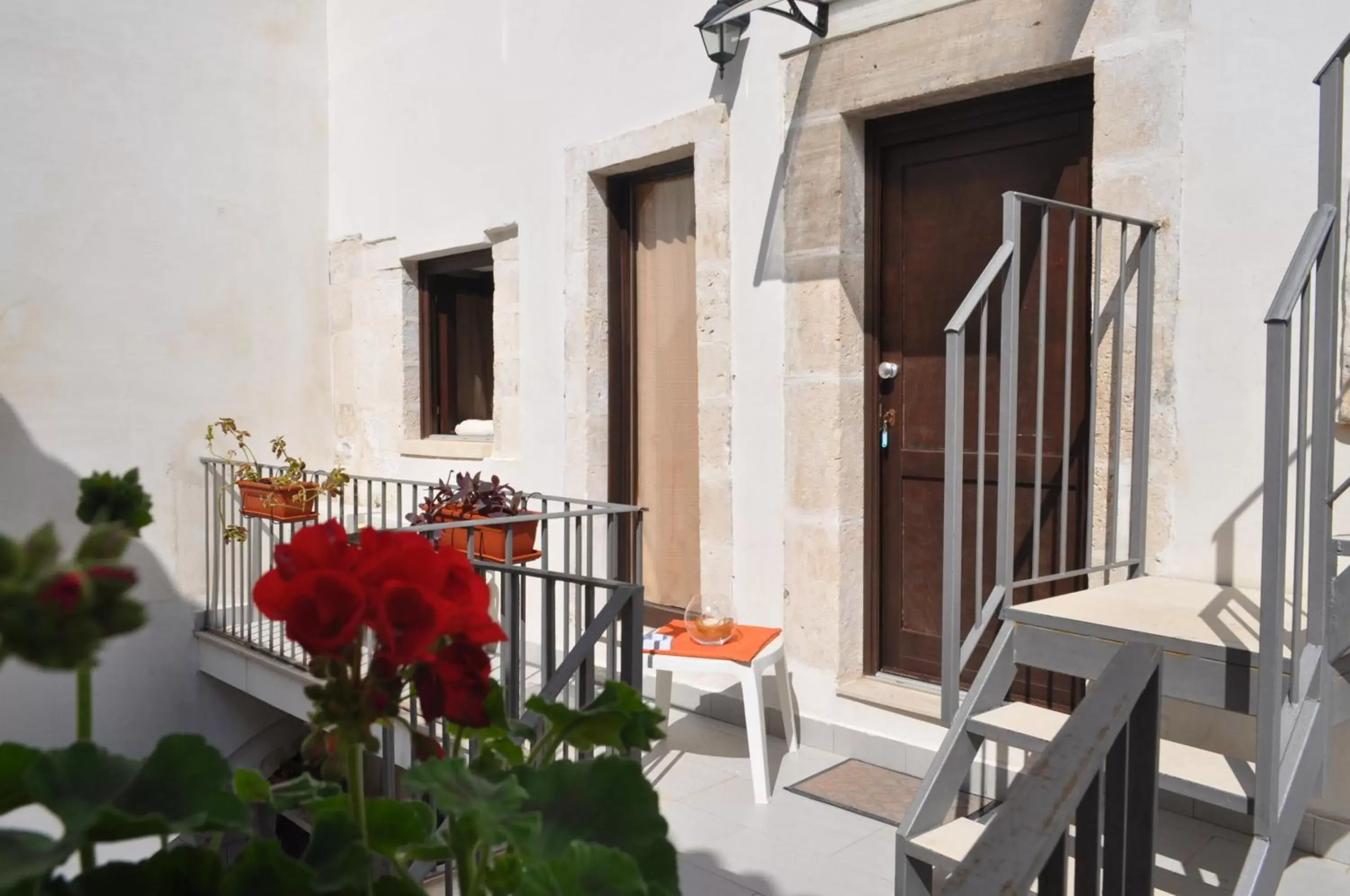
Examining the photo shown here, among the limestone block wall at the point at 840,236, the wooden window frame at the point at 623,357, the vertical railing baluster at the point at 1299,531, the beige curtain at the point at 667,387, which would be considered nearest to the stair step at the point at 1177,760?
the vertical railing baluster at the point at 1299,531

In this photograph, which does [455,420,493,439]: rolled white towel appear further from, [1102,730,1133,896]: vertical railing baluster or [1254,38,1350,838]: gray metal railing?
[1102,730,1133,896]: vertical railing baluster

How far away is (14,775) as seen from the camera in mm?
461

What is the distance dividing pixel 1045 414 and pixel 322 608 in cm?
333

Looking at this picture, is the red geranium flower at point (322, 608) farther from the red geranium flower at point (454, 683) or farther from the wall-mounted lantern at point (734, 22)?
the wall-mounted lantern at point (734, 22)

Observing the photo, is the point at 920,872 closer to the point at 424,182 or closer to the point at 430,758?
the point at 430,758

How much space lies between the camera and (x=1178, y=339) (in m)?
3.01

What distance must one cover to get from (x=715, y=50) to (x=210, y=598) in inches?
168

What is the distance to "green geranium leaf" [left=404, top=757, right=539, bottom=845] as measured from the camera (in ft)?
1.65

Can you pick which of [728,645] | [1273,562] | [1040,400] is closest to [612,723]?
[1273,562]

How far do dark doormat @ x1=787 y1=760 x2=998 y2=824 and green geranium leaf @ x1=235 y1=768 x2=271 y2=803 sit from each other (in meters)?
2.85

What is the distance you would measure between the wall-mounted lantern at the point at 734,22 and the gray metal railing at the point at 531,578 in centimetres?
182

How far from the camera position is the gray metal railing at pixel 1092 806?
0.81 meters

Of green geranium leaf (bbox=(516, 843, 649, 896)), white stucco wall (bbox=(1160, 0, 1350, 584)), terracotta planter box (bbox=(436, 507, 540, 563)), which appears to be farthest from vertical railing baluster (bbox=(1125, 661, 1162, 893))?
terracotta planter box (bbox=(436, 507, 540, 563))

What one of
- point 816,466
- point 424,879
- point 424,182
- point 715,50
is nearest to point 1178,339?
point 816,466
